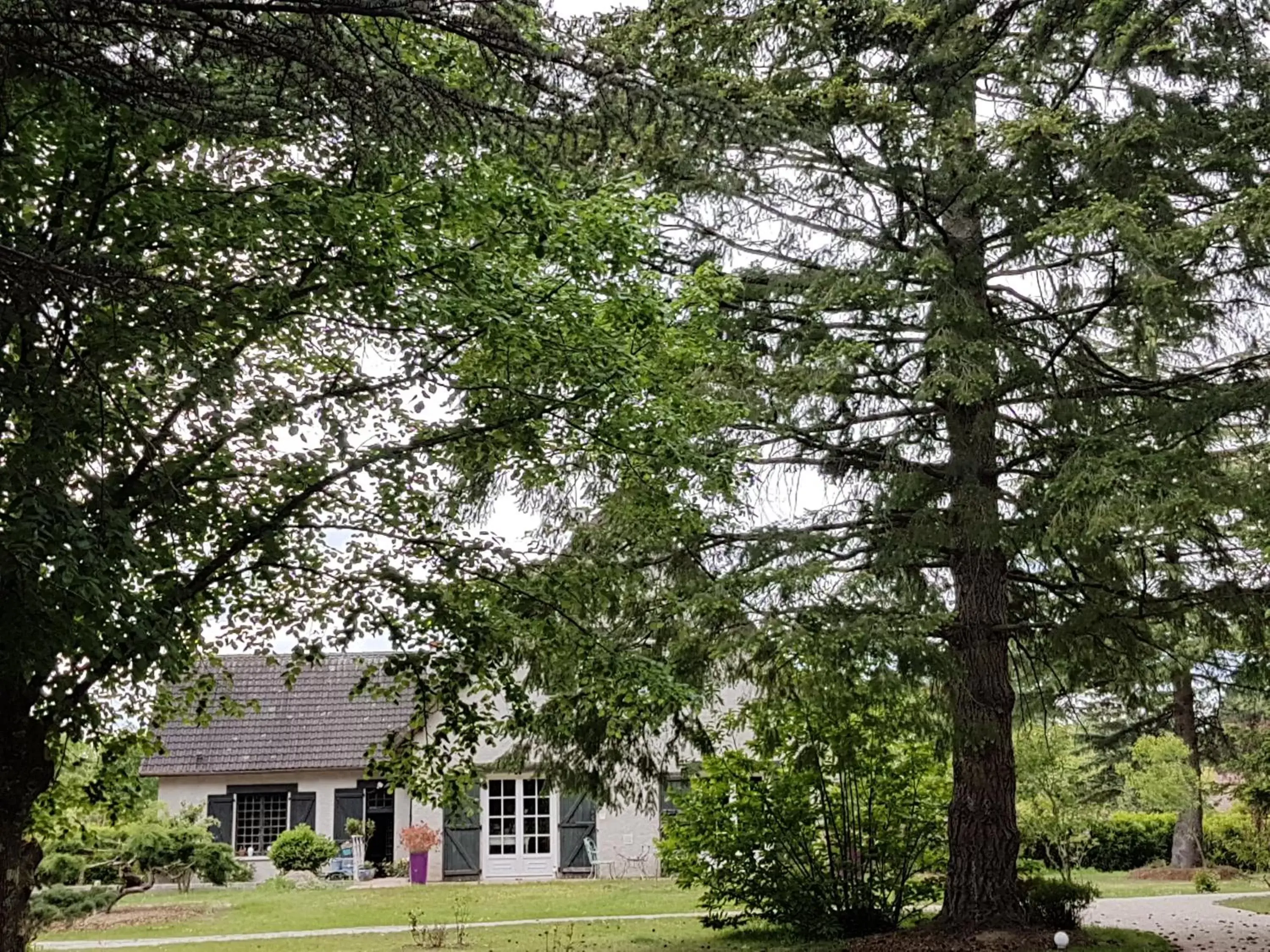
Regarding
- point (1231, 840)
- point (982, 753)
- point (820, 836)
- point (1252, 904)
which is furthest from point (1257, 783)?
→ point (982, 753)

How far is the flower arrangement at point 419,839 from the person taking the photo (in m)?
22.2

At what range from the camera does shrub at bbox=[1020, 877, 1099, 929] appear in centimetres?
1214

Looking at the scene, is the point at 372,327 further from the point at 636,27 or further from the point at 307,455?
the point at 636,27

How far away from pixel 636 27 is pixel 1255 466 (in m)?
6.48

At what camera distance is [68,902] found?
16125 millimetres

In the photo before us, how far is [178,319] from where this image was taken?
512cm

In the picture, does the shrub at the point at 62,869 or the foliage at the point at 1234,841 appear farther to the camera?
the foliage at the point at 1234,841

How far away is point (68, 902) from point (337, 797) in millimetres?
9271

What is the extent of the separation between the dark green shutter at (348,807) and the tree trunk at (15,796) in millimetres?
18460

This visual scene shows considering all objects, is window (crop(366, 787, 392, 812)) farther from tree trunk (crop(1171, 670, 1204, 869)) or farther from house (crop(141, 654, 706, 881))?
tree trunk (crop(1171, 670, 1204, 869))

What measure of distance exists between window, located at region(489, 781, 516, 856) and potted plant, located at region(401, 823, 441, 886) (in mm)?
1136

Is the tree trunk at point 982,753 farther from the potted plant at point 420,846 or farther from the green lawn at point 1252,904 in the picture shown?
the potted plant at point 420,846

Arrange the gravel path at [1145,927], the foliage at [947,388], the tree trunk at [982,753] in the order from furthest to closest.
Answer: the gravel path at [1145,927] → the tree trunk at [982,753] → the foliage at [947,388]

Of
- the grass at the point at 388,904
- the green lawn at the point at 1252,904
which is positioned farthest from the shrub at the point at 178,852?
the green lawn at the point at 1252,904
